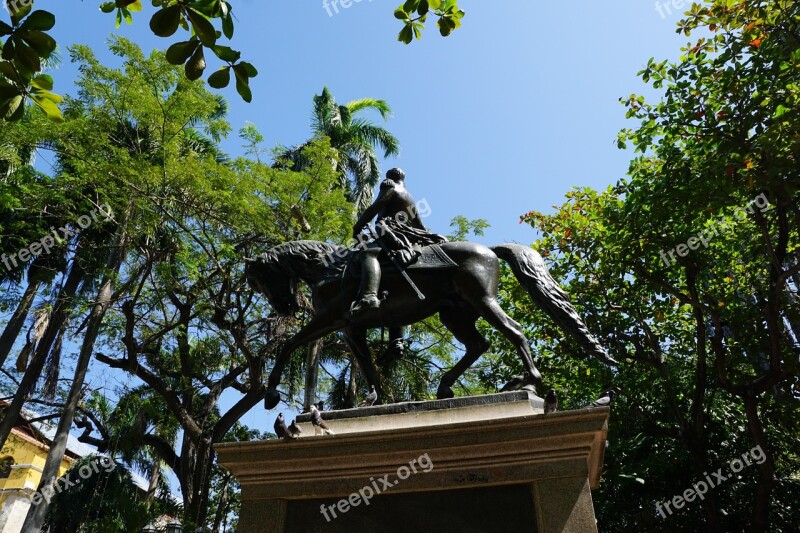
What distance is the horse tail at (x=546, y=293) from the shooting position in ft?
16.1

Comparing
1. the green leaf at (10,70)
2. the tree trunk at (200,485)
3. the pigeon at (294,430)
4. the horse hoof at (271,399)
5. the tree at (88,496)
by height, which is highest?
the tree at (88,496)

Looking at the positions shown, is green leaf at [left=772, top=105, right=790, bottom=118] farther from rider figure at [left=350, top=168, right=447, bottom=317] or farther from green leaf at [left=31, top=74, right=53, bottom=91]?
green leaf at [left=31, top=74, right=53, bottom=91]

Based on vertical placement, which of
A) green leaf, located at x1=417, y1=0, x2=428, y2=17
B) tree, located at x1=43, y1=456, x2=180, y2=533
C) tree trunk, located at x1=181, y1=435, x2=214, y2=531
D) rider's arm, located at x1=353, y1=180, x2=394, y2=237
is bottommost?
green leaf, located at x1=417, y1=0, x2=428, y2=17

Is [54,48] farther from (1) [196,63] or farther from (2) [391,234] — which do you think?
(2) [391,234]

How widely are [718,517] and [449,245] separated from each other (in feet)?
28.8

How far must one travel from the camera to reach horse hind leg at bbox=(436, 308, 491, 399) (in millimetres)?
5336

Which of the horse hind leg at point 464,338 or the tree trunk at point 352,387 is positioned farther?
the tree trunk at point 352,387

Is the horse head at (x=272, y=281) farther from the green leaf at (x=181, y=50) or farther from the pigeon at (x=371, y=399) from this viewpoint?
the green leaf at (x=181, y=50)

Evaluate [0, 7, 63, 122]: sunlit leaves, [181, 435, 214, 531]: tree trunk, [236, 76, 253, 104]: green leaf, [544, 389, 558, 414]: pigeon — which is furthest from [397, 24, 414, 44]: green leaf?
[181, 435, 214, 531]: tree trunk

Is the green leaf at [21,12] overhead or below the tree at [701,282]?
below

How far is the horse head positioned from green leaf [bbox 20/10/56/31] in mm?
3738

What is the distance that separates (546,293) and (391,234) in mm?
1456

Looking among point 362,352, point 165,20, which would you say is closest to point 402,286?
point 362,352

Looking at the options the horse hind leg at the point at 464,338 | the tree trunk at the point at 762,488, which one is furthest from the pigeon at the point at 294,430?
the tree trunk at the point at 762,488
